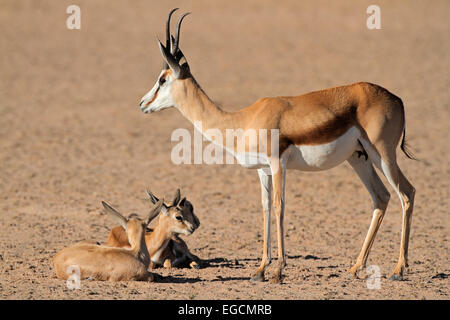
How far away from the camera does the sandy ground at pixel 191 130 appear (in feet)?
28.5

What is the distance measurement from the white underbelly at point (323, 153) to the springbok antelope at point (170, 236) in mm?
1308

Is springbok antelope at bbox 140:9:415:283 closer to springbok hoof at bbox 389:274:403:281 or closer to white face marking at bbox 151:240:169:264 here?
springbok hoof at bbox 389:274:403:281

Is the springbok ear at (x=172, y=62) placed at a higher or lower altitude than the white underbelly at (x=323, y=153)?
higher

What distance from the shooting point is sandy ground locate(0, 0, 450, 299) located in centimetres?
869

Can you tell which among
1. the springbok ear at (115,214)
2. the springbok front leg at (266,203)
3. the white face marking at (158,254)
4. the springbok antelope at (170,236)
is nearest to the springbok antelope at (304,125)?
the springbok front leg at (266,203)

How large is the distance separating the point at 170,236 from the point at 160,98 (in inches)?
61.4

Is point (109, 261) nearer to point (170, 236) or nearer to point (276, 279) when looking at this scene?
point (170, 236)

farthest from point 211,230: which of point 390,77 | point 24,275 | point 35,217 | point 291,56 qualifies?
point 291,56

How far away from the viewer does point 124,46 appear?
2845 cm

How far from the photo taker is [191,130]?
732 inches

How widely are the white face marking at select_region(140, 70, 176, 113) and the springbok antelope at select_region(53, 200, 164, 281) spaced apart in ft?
4.38

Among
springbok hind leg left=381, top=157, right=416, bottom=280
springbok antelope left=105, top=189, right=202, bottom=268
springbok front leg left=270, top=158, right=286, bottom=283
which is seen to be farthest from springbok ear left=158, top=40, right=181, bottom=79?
springbok hind leg left=381, top=157, right=416, bottom=280

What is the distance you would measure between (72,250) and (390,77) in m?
18.3

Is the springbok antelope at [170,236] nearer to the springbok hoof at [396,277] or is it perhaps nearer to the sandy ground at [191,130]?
the sandy ground at [191,130]
